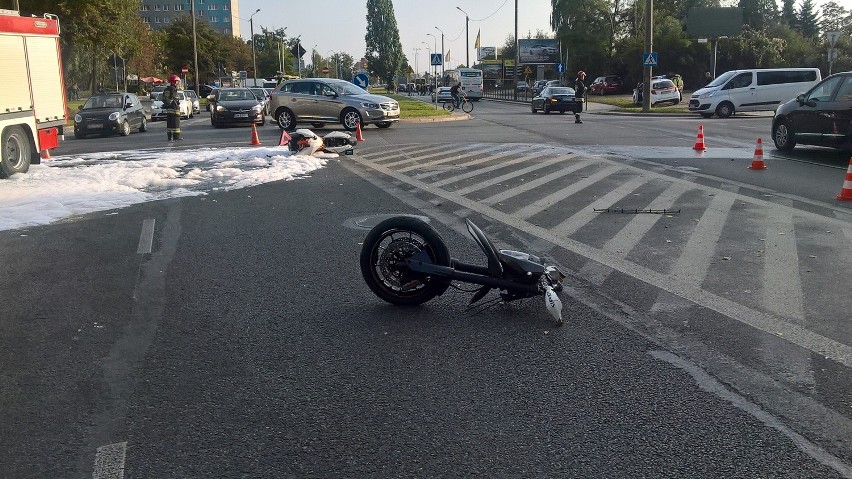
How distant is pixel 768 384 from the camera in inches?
185

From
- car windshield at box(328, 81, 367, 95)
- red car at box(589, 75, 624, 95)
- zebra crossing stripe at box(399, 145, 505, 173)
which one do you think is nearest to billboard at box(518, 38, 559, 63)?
red car at box(589, 75, 624, 95)

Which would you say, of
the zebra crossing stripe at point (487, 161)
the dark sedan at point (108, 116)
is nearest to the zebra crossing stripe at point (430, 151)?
the zebra crossing stripe at point (487, 161)

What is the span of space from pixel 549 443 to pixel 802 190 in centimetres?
985

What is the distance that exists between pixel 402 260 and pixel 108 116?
24.5m

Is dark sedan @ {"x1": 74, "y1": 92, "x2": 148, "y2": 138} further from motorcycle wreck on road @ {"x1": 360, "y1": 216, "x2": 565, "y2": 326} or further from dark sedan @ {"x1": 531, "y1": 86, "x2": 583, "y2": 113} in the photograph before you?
motorcycle wreck on road @ {"x1": 360, "y1": 216, "x2": 565, "y2": 326}

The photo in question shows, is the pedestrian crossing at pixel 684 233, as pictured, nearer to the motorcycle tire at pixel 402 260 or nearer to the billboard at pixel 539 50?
the motorcycle tire at pixel 402 260

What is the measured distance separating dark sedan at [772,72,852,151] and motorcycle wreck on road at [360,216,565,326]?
12.2 meters

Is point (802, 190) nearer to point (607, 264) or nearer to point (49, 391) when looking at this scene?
point (607, 264)

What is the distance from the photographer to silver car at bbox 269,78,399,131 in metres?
26.7

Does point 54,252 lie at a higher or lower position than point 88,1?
lower

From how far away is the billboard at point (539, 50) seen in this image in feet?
332

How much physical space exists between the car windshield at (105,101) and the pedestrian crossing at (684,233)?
16552 millimetres

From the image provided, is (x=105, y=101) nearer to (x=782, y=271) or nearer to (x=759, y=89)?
(x=759, y=89)

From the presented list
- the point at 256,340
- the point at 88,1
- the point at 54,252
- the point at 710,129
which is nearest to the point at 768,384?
the point at 256,340
